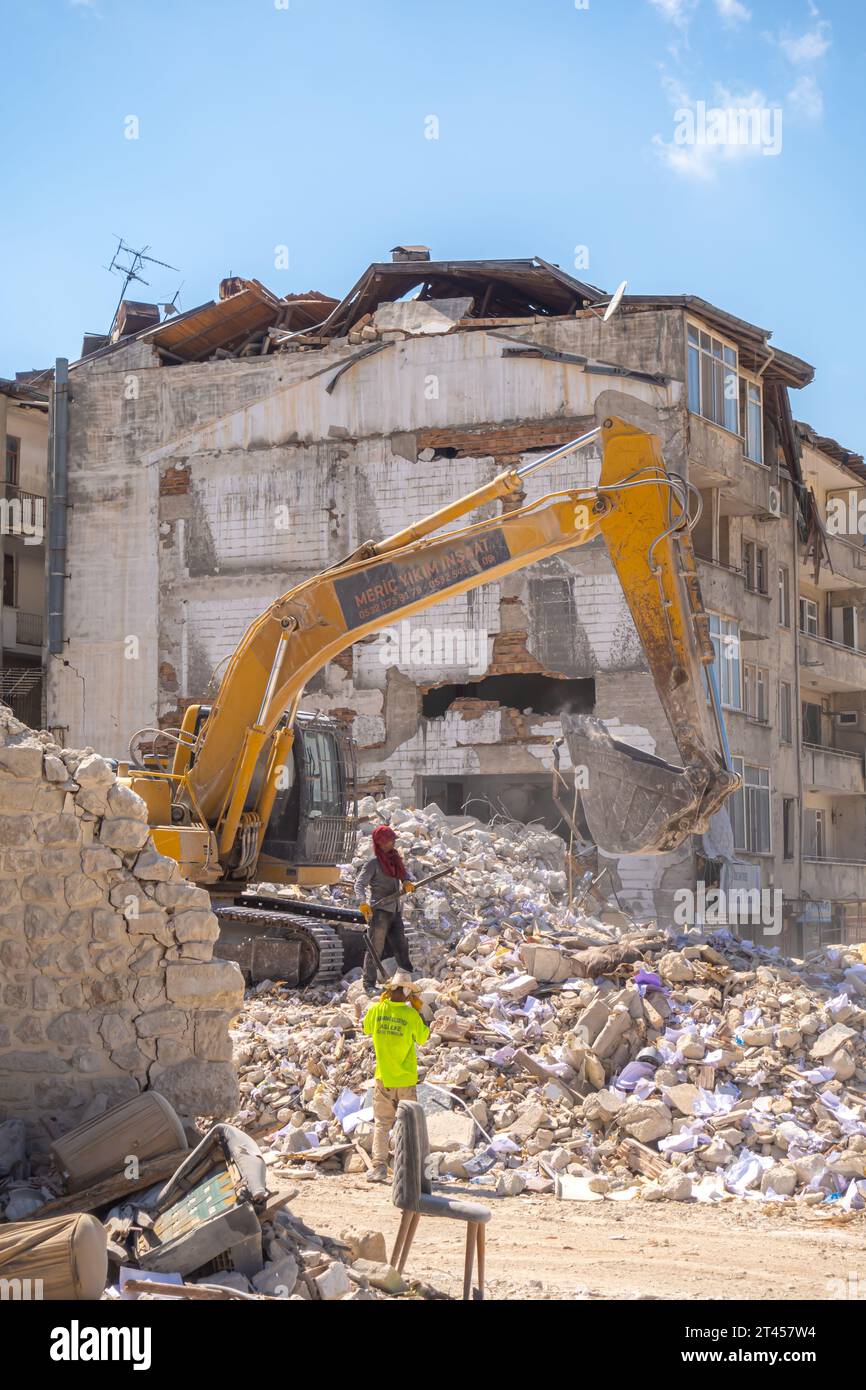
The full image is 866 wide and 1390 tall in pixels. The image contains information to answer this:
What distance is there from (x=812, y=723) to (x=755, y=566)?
9.42 meters

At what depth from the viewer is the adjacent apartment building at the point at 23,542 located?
31531mm

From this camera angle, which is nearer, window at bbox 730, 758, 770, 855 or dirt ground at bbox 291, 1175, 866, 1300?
dirt ground at bbox 291, 1175, 866, 1300

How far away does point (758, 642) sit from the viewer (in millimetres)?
28547

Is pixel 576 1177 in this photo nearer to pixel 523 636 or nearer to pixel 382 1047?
pixel 382 1047

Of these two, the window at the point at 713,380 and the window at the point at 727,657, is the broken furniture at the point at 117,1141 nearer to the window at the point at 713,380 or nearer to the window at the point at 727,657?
the window at the point at 713,380

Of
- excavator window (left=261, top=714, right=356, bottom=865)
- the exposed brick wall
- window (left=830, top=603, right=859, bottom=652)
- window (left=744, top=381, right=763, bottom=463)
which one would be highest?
window (left=744, top=381, right=763, bottom=463)

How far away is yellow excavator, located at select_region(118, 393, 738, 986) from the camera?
460 inches

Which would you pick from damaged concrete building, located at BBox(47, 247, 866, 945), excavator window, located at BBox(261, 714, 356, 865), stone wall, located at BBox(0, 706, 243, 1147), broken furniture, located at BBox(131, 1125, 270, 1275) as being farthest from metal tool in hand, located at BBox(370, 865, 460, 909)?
damaged concrete building, located at BBox(47, 247, 866, 945)

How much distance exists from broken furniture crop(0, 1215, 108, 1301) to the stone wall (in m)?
1.62

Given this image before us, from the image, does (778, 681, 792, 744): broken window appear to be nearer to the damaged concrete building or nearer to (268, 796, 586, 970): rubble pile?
the damaged concrete building

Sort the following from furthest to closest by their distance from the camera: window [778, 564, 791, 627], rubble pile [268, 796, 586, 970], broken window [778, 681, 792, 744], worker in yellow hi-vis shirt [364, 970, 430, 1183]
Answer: window [778, 564, 791, 627]
broken window [778, 681, 792, 744]
rubble pile [268, 796, 586, 970]
worker in yellow hi-vis shirt [364, 970, 430, 1183]

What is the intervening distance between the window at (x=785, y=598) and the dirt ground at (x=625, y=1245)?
73.7ft

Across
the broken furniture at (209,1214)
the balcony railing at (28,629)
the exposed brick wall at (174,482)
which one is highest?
the exposed brick wall at (174,482)

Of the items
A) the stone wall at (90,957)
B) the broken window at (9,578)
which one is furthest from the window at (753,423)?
the stone wall at (90,957)
